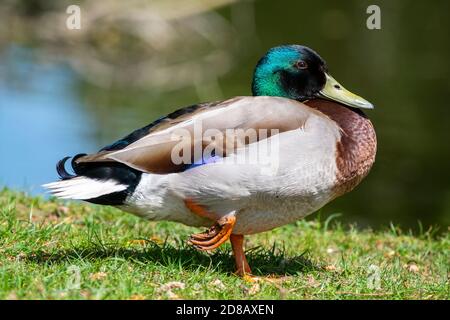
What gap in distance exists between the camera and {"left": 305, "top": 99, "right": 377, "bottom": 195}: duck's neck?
4633 mm

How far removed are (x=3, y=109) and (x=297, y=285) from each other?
9.82 m

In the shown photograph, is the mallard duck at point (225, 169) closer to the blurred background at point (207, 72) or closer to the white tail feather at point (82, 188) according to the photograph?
the white tail feather at point (82, 188)

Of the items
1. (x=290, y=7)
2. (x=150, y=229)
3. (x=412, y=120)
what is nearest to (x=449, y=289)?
(x=150, y=229)

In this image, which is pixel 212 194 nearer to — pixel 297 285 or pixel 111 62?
pixel 297 285

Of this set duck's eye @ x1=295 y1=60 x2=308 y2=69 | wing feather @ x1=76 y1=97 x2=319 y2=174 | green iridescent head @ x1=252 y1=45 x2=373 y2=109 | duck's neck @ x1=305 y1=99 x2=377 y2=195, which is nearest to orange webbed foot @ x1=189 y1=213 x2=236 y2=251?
wing feather @ x1=76 y1=97 x2=319 y2=174

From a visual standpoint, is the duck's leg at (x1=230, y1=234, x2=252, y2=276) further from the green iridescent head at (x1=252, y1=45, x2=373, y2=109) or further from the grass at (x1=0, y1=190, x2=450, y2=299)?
the green iridescent head at (x1=252, y1=45, x2=373, y2=109)

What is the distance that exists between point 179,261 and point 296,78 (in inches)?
51.7

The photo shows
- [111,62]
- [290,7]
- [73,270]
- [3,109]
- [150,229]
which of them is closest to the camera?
[73,270]

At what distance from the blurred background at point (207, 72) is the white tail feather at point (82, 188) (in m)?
5.33

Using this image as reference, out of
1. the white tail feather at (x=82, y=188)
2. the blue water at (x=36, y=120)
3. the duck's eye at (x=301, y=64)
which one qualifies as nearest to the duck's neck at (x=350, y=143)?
the duck's eye at (x=301, y=64)

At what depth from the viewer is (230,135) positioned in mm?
4387

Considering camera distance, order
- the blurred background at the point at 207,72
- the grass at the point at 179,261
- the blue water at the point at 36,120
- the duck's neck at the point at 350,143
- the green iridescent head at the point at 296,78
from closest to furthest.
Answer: the grass at the point at 179,261 → the duck's neck at the point at 350,143 → the green iridescent head at the point at 296,78 → the blue water at the point at 36,120 → the blurred background at the point at 207,72

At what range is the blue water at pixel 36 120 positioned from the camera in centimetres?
Result: 1080

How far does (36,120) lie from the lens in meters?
13.0
